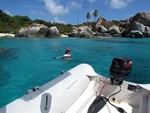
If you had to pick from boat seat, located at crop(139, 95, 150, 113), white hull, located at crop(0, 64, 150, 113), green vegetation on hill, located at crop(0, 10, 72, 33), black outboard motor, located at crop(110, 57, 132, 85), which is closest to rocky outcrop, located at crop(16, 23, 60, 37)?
green vegetation on hill, located at crop(0, 10, 72, 33)

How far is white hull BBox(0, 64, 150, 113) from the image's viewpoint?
2951mm

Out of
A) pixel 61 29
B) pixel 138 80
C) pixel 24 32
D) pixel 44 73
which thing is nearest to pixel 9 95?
pixel 44 73

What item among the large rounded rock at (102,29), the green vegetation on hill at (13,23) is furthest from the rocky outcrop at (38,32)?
the large rounded rock at (102,29)

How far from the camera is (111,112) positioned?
4027 mm

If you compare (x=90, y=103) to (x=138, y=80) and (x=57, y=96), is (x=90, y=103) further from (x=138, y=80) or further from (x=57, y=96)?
(x=138, y=80)

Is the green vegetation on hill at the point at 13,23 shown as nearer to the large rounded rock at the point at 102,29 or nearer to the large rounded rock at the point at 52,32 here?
the large rounded rock at the point at 102,29

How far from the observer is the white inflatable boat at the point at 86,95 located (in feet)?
10.2

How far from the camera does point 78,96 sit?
436cm

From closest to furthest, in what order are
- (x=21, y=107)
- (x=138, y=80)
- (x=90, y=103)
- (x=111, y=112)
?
(x=21, y=107) → (x=111, y=112) → (x=90, y=103) → (x=138, y=80)

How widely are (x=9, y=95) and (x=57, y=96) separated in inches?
200

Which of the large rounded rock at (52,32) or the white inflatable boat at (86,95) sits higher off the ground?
the white inflatable boat at (86,95)

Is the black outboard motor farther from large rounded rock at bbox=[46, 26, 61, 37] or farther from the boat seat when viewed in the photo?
large rounded rock at bbox=[46, 26, 61, 37]

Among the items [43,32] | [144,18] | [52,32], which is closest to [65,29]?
[43,32]

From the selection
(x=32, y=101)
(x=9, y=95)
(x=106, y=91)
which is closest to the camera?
(x=32, y=101)
